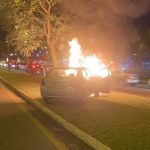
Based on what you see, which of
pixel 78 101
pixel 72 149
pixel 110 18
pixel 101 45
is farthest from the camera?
pixel 101 45

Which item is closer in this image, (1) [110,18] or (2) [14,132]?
(2) [14,132]

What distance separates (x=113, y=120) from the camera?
13.2m

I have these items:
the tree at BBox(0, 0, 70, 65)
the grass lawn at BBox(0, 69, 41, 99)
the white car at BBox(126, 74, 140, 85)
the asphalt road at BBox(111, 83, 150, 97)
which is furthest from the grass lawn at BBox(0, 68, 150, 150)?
the white car at BBox(126, 74, 140, 85)

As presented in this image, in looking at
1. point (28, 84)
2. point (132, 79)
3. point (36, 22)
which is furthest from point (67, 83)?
point (132, 79)

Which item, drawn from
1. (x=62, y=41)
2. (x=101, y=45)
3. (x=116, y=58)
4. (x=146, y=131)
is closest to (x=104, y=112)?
(x=146, y=131)

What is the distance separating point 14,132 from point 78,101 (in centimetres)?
645

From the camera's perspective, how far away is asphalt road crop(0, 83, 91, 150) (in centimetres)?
1011

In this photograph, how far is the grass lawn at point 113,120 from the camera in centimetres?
999

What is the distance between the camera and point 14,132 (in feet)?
39.2

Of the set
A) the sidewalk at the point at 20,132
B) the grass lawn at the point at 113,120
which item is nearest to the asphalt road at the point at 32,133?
the sidewalk at the point at 20,132

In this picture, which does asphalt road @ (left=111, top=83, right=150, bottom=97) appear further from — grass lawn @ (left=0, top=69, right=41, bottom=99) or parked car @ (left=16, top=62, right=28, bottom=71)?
parked car @ (left=16, top=62, right=28, bottom=71)

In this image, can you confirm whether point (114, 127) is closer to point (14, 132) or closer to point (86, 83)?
point (14, 132)

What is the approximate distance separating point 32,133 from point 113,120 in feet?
8.18

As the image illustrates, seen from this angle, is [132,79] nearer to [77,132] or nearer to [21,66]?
[77,132]
